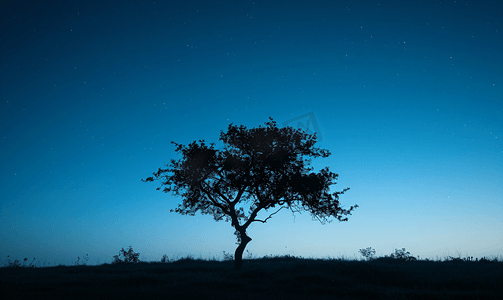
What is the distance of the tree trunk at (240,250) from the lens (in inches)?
818

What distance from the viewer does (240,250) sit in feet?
70.0

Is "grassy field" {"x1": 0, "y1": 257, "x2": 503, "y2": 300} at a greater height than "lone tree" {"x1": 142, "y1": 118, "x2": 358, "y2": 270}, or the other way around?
"lone tree" {"x1": 142, "y1": 118, "x2": 358, "y2": 270}

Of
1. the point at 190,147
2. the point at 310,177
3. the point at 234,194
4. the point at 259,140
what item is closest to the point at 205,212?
the point at 234,194

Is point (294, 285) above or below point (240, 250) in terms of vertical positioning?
below

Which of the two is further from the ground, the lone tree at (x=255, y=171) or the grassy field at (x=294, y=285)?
the lone tree at (x=255, y=171)

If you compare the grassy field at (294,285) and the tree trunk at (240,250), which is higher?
the tree trunk at (240,250)

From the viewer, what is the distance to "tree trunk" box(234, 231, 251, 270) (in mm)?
20773

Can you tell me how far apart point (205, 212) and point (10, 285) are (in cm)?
1367

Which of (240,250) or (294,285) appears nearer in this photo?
(294,285)

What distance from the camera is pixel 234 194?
78.1ft

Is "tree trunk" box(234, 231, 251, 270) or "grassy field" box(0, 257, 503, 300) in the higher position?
"tree trunk" box(234, 231, 251, 270)

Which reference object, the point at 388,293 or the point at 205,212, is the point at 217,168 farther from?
the point at 388,293

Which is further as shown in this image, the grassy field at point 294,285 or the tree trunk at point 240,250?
the tree trunk at point 240,250

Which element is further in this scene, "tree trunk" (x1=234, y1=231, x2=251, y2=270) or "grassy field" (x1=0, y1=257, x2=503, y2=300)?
"tree trunk" (x1=234, y1=231, x2=251, y2=270)
